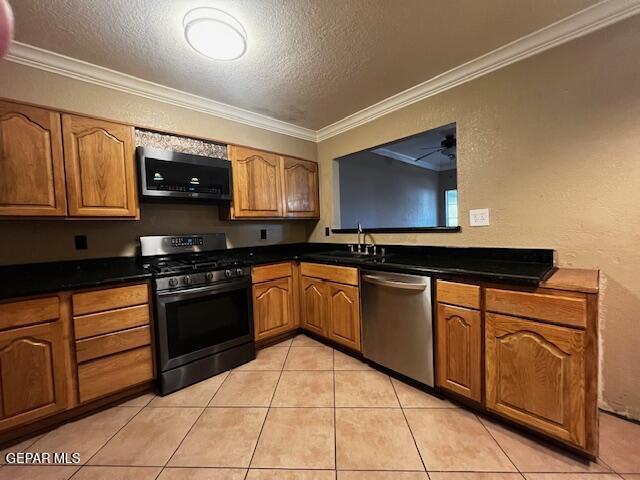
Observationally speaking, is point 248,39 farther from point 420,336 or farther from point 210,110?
point 420,336

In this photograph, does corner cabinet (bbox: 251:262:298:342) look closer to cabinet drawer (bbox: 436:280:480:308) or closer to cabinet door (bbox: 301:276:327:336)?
cabinet door (bbox: 301:276:327:336)

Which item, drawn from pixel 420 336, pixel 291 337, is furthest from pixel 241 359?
pixel 420 336

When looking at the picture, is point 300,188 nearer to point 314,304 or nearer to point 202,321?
point 314,304

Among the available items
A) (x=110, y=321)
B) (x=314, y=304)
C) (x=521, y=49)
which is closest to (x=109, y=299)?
(x=110, y=321)

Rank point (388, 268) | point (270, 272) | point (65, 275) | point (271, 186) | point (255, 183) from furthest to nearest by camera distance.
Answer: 1. point (271, 186)
2. point (255, 183)
3. point (270, 272)
4. point (388, 268)
5. point (65, 275)

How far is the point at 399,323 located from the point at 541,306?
0.83 metres

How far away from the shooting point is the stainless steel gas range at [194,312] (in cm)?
186

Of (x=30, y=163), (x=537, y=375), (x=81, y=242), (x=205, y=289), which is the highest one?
(x=30, y=163)

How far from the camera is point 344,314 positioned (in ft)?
7.54

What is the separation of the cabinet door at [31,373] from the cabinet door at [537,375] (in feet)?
8.01

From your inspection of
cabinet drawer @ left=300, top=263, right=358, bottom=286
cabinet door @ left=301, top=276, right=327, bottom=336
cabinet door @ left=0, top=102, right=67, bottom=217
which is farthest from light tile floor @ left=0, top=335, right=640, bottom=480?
cabinet door @ left=0, top=102, right=67, bottom=217

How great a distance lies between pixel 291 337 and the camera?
2777 mm

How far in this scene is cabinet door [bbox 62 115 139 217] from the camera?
1.75 meters

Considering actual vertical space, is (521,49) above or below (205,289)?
above
